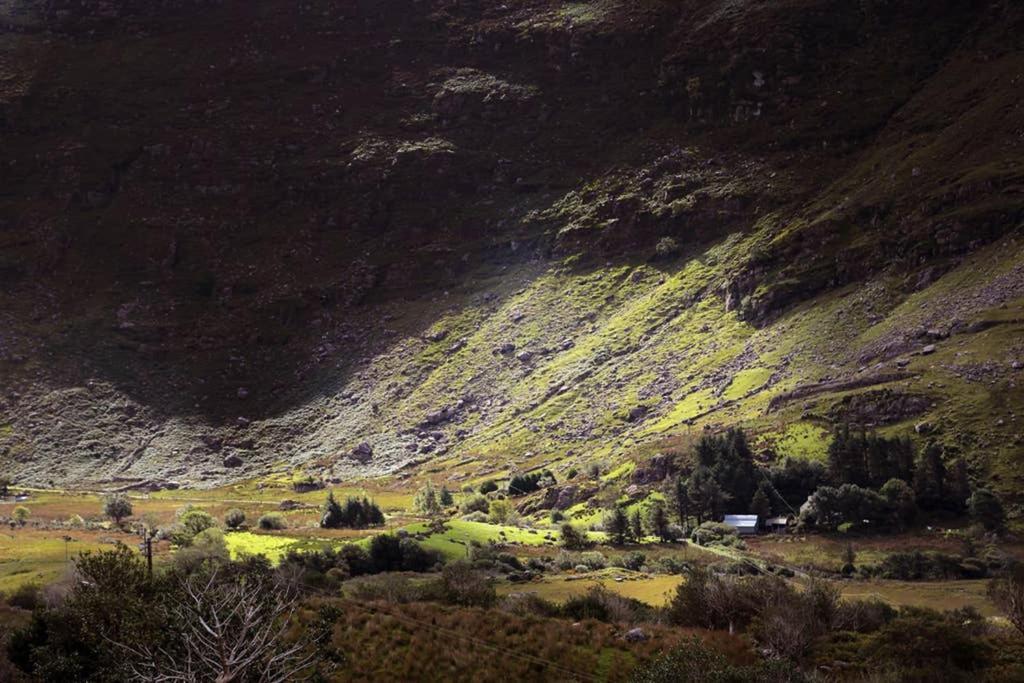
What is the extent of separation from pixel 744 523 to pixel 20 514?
6040 cm

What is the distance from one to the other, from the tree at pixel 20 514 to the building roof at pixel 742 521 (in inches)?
2141

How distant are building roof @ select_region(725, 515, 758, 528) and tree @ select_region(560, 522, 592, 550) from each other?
32.2 ft

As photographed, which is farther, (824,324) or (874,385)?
(824,324)

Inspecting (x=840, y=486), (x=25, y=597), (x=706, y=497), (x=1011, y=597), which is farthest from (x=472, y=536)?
(x=1011, y=597)

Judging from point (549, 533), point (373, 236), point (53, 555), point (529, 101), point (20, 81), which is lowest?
point (549, 533)

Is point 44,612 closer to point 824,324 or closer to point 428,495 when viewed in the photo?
point 428,495

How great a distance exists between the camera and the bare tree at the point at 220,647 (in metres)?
20.2

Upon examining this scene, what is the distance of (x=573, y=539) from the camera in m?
63.8

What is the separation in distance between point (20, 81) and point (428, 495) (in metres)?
142

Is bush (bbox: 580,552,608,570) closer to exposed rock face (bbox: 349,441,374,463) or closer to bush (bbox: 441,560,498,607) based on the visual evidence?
bush (bbox: 441,560,498,607)

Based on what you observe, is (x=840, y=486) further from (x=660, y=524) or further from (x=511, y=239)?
(x=511, y=239)

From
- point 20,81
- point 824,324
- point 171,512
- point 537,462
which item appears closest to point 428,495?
point 537,462

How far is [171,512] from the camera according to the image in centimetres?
9031

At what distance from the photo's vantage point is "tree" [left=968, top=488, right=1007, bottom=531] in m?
59.3
